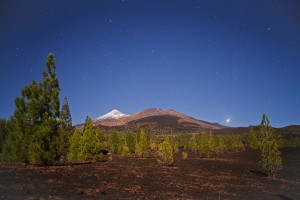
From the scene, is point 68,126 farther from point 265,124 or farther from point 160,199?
point 160,199

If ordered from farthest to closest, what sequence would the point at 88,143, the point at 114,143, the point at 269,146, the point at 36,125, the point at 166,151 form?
the point at 114,143, the point at 166,151, the point at 88,143, the point at 269,146, the point at 36,125

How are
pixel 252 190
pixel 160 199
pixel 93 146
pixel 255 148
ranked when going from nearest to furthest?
pixel 160 199 → pixel 252 190 → pixel 93 146 → pixel 255 148

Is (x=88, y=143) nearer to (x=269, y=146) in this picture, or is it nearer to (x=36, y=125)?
(x=36, y=125)

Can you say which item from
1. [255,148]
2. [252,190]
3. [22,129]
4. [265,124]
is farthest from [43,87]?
[255,148]

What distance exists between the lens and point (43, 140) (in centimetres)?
3102

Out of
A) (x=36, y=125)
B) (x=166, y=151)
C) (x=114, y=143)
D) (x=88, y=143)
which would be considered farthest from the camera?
(x=114, y=143)

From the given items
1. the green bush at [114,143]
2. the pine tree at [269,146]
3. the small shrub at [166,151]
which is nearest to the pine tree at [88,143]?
the small shrub at [166,151]

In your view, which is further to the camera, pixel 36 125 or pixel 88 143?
pixel 88 143

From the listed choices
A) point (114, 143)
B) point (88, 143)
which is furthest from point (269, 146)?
point (114, 143)

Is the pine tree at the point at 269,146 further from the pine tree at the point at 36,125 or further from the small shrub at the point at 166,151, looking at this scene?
the pine tree at the point at 36,125

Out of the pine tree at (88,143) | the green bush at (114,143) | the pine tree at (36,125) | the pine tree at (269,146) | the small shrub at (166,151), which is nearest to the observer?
the pine tree at (36,125)

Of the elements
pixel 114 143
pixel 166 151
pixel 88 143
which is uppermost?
pixel 88 143

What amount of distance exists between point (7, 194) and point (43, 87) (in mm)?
21075

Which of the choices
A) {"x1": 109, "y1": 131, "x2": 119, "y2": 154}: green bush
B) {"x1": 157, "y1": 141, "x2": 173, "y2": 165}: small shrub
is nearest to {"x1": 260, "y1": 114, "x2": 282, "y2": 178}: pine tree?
{"x1": 157, "y1": 141, "x2": 173, "y2": 165}: small shrub
